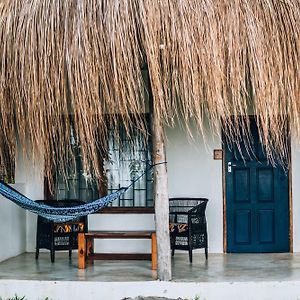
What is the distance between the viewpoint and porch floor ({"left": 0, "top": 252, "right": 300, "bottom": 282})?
6441mm

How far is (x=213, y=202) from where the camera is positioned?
26.5 ft

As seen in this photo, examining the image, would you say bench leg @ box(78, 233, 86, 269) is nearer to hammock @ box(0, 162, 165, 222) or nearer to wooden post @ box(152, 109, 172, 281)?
hammock @ box(0, 162, 165, 222)

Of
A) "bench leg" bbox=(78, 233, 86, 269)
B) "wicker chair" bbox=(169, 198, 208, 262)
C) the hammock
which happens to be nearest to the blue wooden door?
"wicker chair" bbox=(169, 198, 208, 262)

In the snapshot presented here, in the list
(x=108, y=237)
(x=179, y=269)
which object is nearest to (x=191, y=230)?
(x=179, y=269)

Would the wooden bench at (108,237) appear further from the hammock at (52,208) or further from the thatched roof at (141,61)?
the thatched roof at (141,61)

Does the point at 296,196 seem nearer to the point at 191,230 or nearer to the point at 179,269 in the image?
the point at 191,230

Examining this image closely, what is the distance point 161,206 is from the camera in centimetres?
622

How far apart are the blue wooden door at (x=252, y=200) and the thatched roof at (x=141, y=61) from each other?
2.20 m

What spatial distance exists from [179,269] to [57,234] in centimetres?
137

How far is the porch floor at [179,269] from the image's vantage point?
6441 mm

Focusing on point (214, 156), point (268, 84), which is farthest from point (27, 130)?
point (214, 156)

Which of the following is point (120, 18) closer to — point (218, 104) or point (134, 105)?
point (134, 105)

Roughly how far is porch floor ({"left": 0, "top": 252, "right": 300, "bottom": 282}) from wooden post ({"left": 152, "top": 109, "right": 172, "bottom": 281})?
0.21 m

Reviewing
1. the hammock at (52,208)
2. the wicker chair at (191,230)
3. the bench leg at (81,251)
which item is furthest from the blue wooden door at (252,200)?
the hammock at (52,208)
